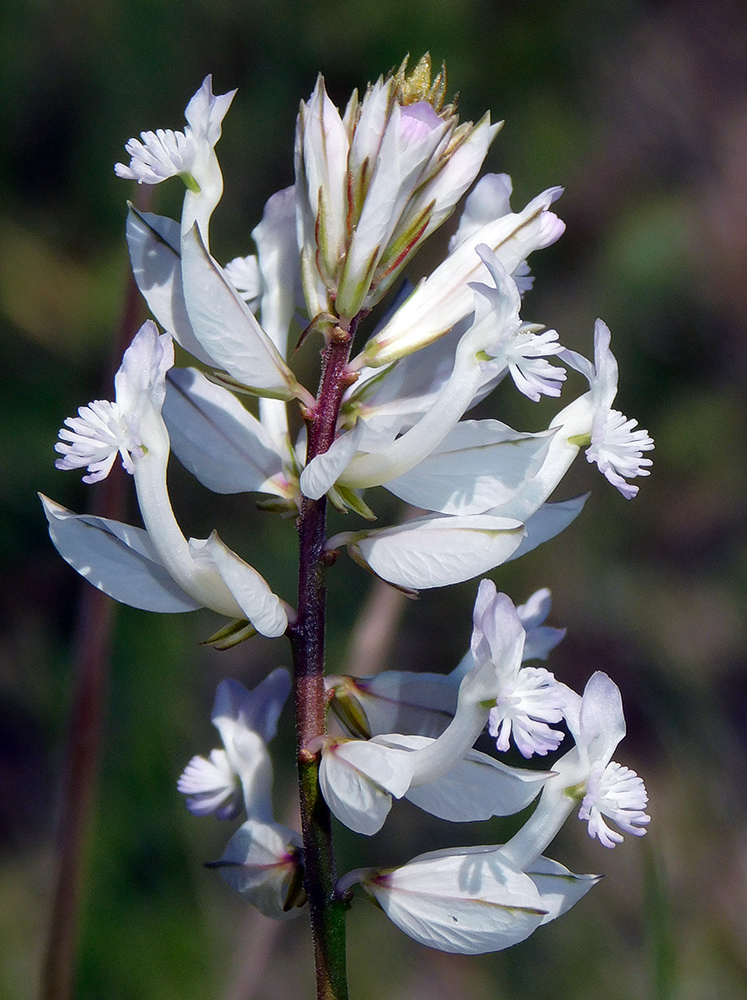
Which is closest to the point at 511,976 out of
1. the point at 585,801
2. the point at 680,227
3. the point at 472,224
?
the point at 585,801

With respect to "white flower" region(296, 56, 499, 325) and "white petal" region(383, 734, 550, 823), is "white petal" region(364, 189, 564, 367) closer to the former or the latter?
"white flower" region(296, 56, 499, 325)

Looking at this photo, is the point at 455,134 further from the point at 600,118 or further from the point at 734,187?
the point at 734,187


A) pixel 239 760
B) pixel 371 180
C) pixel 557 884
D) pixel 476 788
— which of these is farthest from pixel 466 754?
pixel 371 180

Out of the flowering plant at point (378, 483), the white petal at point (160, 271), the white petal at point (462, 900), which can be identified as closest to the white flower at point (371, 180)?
the flowering plant at point (378, 483)

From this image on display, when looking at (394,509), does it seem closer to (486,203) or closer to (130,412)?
(486,203)

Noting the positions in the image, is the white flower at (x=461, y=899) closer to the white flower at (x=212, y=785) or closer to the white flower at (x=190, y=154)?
the white flower at (x=212, y=785)


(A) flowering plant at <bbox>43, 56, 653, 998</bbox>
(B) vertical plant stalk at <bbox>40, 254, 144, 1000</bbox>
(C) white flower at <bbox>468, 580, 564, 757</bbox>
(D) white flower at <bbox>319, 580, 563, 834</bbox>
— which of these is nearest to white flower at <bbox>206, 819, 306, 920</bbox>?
(A) flowering plant at <bbox>43, 56, 653, 998</bbox>
